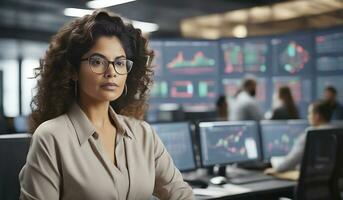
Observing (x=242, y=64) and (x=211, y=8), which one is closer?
(x=242, y=64)

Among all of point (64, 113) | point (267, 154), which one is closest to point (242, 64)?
point (267, 154)

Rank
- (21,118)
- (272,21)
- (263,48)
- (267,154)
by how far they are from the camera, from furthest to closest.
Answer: (272,21)
(263,48)
(21,118)
(267,154)

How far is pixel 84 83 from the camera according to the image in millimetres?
1511

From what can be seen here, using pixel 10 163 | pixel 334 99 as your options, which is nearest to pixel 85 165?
pixel 10 163

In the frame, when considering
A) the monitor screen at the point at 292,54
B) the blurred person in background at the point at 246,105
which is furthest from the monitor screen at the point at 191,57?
the blurred person in background at the point at 246,105

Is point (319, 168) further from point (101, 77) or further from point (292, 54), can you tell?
point (292, 54)

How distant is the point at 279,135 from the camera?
12.3 feet

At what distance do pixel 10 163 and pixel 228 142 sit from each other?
73.9 inches

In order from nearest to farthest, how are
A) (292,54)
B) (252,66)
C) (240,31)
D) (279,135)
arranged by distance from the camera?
(279,135), (292,54), (252,66), (240,31)

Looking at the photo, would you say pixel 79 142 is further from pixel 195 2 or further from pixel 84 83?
A: pixel 195 2

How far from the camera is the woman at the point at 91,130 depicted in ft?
4.56

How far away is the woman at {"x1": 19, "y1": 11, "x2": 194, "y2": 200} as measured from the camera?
1.39m

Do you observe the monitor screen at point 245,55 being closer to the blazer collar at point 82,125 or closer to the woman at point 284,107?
the woman at point 284,107

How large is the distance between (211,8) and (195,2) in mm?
437
